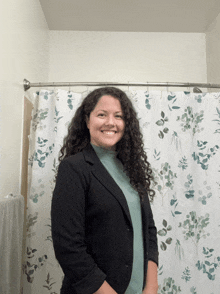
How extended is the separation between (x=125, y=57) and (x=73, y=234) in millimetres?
1691

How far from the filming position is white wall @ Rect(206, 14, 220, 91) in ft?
5.67

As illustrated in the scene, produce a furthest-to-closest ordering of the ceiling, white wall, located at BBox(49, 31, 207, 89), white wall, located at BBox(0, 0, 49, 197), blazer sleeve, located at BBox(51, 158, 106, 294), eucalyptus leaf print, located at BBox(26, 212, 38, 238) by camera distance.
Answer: white wall, located at BBox(49, 31, 207, 89)
the ceiling
eucalyptus leaf print, located at BBox(26, 212, 38, 238)
white wall, located at BBox(0, 0, 49, 197)
blazer sleeve, located at BBox(51, 158, 106, 294)

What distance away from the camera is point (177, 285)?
4.05 feet

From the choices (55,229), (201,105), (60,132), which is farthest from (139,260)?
(201,105)

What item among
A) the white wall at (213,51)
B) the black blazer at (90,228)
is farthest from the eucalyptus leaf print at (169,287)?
the white wall at (213,51)

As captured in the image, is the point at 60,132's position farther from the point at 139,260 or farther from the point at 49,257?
the point at 139,260

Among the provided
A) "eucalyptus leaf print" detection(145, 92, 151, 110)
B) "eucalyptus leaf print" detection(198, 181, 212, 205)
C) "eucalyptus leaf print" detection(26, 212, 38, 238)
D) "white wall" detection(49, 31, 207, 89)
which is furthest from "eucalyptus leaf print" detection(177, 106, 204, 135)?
"eucalyptus leaf print" detection(26, 212, 38, 238)

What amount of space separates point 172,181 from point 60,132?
69 centimetres

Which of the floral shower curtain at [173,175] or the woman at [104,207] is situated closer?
the woman at [104,207]

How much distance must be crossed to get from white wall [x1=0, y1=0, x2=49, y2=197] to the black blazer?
1.60 feet

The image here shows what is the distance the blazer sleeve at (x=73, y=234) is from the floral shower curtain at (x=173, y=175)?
23.3 inches

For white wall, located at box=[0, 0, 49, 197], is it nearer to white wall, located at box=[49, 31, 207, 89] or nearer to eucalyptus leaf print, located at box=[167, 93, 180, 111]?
white wall, located at box=[49, 31, 207, 89]

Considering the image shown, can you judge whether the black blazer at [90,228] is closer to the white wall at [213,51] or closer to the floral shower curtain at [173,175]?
the floral shower curtain at [173,175]

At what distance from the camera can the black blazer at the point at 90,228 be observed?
0.60 m
